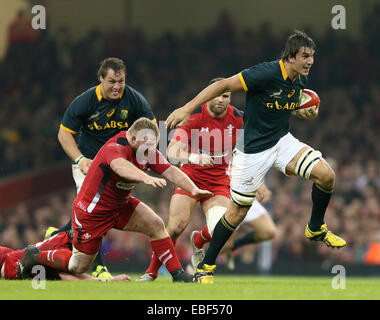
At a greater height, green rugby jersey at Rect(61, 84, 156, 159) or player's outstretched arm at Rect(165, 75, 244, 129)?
player's outstretched arm at Rect(165, 75, 244, 129)

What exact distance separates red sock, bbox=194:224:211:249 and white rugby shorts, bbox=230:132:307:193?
5.40 ft

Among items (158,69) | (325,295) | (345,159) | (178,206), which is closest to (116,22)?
(158,69)

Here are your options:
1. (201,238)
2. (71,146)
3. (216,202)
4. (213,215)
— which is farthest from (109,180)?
(201,238)

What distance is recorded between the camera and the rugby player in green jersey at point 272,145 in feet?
24.7

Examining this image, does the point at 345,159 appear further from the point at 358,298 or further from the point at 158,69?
the point at 358,298

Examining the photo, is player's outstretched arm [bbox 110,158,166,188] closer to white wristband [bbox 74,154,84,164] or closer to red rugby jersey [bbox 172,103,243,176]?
white wristband [bbox 74,154,84,164]

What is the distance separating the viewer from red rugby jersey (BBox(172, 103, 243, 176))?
912cm

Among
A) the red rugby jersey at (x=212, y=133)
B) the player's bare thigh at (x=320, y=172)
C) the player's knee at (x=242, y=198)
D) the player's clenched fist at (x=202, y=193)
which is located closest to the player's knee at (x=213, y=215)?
the red rugby jersey at (x=212, y=133)

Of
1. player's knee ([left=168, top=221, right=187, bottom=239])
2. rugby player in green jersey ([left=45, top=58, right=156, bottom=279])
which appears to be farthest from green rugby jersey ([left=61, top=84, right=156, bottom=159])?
player's knee ([left=168, top=221, right=187, bottom=239])

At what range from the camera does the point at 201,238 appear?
934 cm

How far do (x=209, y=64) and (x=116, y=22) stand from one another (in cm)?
321

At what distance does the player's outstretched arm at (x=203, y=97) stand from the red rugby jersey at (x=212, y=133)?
1691mm

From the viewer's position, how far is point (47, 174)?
18.5 meters

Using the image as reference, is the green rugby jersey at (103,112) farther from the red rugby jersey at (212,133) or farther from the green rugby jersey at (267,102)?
the green rugby jersey at (267,102)
